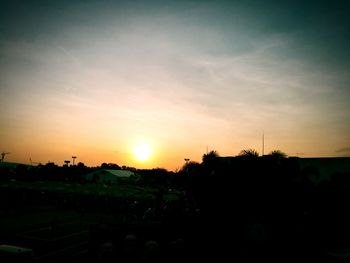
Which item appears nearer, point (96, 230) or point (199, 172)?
point (96, 230)

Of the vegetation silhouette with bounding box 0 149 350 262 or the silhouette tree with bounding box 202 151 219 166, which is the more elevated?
the silhouette tree with bounding box 202 151 219 166

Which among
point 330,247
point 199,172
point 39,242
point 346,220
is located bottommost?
point 39,242

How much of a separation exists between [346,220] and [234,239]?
8535 millimetres

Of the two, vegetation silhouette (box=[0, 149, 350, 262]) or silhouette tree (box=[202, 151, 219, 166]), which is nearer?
vegetation silhouette (box=[0, 149, 350, 262])

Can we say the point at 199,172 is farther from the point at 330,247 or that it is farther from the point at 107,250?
the point at 330,247

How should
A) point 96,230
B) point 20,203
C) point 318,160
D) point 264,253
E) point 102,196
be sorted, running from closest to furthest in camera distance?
1. point 264,253
2. point 96,230
3. point 318,160
4. point 102,196
5. point 20,203

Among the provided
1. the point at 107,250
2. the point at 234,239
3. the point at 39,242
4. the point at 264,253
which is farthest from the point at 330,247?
the point at 39,242

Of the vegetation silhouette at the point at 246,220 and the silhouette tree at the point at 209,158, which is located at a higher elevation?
the silhouette tree at the point at 209,158

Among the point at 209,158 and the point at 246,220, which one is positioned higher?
the point at 209,158

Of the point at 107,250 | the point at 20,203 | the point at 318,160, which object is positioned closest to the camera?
the point at 107,250

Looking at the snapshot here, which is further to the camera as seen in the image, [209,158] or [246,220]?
[209,158]

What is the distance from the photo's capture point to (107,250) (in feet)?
53.3

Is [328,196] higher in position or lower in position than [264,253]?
higher

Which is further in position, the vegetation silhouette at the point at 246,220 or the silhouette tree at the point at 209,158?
the silhouette tree at the point at 209,158
